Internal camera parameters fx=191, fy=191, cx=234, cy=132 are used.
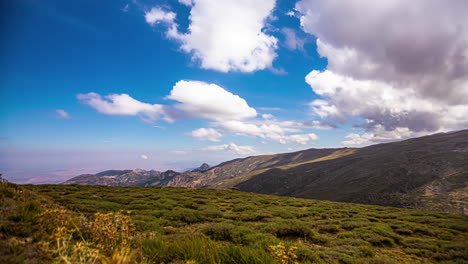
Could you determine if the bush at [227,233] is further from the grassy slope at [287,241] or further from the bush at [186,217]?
the bush at [186,217]

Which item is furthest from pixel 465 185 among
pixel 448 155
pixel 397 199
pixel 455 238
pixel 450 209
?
pixel 455 238

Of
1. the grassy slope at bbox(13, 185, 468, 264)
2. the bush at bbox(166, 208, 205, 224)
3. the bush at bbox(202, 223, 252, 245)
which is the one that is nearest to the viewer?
the grassy slope at bbox(13, 185, 468, 264)

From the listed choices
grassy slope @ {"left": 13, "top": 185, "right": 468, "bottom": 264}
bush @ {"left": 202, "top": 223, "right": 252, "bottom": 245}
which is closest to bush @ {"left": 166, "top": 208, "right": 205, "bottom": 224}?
grassy slope @ {"left": 13, "top": 185, "right": 468, "bottom": 264}

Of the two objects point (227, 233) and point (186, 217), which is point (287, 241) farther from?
point (186, 217)

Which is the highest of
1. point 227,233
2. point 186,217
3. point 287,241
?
point 287,241

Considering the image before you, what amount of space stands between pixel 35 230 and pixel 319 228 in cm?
1371

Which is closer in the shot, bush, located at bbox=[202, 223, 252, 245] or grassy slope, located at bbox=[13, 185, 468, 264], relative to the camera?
grassy slope, located at bbox=[13, 185, 468, 264]

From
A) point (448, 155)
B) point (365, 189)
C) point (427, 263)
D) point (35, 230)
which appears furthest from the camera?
point (448, 155)

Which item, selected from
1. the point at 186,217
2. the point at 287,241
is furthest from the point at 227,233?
the point at 186,217

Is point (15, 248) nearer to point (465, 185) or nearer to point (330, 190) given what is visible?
point (465, 185)

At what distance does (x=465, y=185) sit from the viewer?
121 m

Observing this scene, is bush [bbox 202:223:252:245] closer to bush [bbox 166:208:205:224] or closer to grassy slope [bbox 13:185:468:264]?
grassy slope [bbox 13:185:468:264]

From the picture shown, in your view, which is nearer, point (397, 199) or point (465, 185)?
point (465, 185)

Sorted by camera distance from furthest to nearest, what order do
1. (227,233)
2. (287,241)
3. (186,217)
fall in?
(186,217), (227,233), (287,241)
